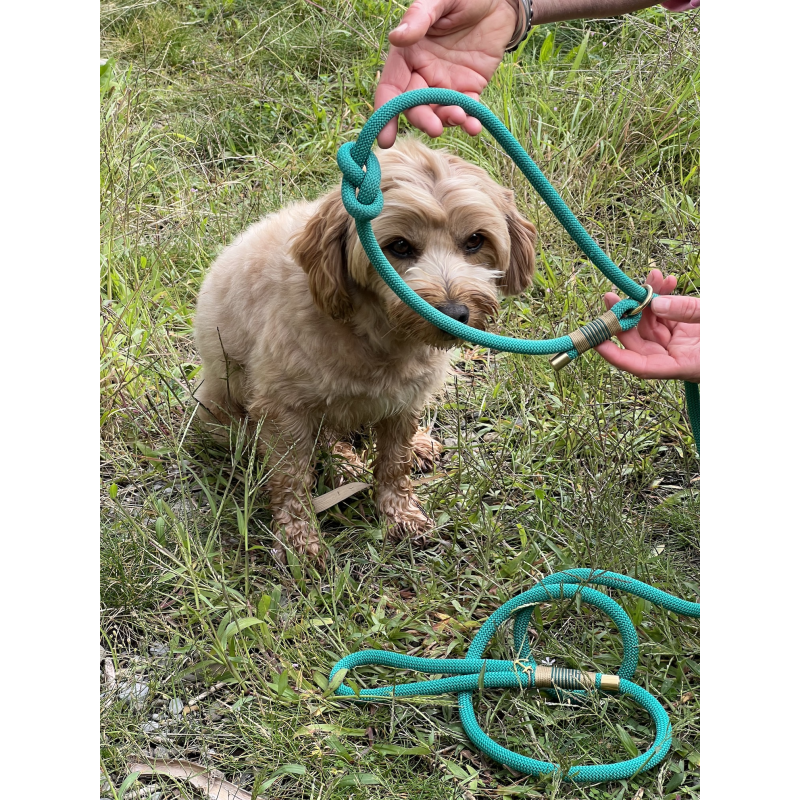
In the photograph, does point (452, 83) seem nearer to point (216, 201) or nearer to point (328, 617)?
point (328, 617)

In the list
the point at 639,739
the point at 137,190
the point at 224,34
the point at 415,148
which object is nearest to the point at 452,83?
the point at 415,148

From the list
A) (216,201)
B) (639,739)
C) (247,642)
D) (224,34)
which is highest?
(224,34)

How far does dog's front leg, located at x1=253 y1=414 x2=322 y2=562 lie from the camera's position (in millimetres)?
3150

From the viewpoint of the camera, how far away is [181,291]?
14.5 ft

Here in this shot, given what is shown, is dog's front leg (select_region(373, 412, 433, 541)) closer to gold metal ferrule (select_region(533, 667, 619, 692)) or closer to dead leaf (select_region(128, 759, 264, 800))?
gold metal ferrule (select_region(533, 667, 619, 692))

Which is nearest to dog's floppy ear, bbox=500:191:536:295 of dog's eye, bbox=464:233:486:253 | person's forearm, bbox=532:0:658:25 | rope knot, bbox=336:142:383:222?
dog's eye, bbox=464:233:486:253

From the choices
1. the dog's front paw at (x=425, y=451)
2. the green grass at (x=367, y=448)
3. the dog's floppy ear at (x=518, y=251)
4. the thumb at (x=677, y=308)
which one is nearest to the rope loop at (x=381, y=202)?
the thumb at (x=677, y=308)

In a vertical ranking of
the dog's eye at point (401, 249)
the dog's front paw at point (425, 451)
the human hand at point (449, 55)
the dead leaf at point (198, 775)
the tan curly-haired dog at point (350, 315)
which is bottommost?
the dog's front paw at point (425, 451)

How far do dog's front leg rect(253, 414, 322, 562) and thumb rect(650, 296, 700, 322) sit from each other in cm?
139

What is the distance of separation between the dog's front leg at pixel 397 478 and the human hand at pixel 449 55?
3.97 ft

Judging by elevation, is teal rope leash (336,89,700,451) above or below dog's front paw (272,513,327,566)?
→ above

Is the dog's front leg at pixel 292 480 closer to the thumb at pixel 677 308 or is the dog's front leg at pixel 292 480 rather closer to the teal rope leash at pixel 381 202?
the teal rope leash at pixel 381 202

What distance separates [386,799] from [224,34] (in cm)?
528

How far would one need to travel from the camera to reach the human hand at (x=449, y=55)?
2477mm
